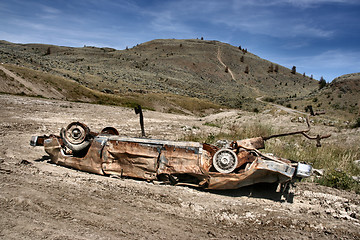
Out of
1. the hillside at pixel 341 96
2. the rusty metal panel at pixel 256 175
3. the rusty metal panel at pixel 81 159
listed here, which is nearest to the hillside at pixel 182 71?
the hillside at pixel 341 96

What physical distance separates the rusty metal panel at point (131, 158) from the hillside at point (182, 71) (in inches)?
1419

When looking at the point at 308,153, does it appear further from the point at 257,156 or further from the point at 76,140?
the point at 76,140

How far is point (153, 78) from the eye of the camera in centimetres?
6100

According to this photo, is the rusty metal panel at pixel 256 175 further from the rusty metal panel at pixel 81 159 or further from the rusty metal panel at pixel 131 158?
the rusty metal panel at pixel 81 159

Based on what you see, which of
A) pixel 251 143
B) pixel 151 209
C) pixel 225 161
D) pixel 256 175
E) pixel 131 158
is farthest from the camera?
pixel 131 158

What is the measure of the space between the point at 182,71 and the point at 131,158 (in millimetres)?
74933

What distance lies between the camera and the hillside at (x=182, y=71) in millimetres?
52781

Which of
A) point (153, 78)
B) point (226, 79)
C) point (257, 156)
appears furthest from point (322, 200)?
point (226, 79)

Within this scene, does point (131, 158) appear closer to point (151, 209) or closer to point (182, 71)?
point (151, 209)

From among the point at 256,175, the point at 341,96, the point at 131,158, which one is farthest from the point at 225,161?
the point at 341,96

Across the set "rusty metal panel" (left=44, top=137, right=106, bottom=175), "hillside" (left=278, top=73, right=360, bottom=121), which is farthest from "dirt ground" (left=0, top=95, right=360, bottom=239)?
"hillside" (left=278, top=73, right=360, bottom=121)

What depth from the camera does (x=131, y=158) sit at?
5.32 meters

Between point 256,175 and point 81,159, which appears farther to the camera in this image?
point 81,159

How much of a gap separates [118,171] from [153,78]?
57.2 meters
